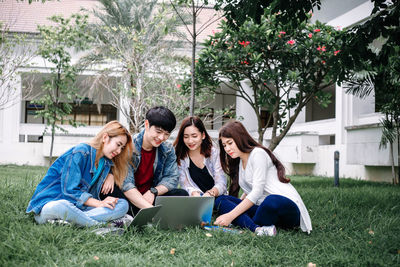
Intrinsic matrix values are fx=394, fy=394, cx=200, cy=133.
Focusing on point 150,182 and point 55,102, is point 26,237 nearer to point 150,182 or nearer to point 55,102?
point 150,182

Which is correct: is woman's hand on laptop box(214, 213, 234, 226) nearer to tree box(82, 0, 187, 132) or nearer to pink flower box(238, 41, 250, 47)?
pink flower box(238, 41, 250, 47)

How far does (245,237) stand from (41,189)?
1677 millimetres

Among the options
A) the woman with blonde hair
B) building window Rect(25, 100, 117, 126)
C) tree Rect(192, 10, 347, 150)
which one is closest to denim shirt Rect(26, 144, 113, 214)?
the woman with blonde hair

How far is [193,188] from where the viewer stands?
156 inches

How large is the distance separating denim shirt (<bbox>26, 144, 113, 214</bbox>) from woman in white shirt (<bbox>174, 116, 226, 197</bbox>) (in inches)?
41.2

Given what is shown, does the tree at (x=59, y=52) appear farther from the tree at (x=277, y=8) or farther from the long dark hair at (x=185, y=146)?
the tree at (x=277, y=8)

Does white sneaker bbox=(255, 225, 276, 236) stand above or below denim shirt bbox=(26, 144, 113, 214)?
below

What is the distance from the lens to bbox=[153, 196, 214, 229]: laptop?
3139 mm

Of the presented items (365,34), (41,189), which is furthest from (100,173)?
(365,34)

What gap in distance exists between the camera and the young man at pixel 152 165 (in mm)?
3434

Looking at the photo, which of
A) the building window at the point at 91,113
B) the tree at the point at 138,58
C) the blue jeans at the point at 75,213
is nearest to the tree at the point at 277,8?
the blue jeans at the point at 75,213

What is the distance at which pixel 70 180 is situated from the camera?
3.07 metres

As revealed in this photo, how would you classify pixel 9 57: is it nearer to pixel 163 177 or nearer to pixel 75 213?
pixel 163 177

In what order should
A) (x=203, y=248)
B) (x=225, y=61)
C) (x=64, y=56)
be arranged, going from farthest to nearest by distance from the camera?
(x=64, y=56) < (x=225, y=61) < (x=203, y=248)
